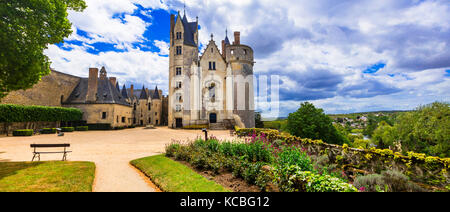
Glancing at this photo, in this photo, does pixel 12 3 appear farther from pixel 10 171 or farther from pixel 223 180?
pixel 223 180

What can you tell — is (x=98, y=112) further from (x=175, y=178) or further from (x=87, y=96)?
(x=175, y=178)

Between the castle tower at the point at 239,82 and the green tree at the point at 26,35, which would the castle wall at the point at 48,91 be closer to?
the green tree at the point at 26,35

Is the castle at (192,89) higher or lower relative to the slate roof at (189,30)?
lower

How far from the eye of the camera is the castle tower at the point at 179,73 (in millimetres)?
37550

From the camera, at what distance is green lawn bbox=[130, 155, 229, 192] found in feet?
18.3

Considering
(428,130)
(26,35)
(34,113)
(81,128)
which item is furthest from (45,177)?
(428,130)

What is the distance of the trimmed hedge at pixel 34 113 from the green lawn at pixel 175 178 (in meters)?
26.0

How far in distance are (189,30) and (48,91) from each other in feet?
92.4

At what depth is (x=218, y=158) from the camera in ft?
25.9

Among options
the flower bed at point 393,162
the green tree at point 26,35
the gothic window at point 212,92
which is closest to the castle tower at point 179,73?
the gothic window at point 212,92

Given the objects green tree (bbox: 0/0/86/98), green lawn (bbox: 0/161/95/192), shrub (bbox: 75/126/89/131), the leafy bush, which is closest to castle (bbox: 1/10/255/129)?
shrub (bbox: 75/126/89/131)

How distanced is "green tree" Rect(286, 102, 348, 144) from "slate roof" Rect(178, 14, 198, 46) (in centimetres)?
2575

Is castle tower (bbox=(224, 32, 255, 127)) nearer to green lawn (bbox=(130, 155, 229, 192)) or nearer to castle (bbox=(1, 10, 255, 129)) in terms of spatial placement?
castle (bbox=(1, 10, 255, 129))

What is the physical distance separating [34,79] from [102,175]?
5.30m
